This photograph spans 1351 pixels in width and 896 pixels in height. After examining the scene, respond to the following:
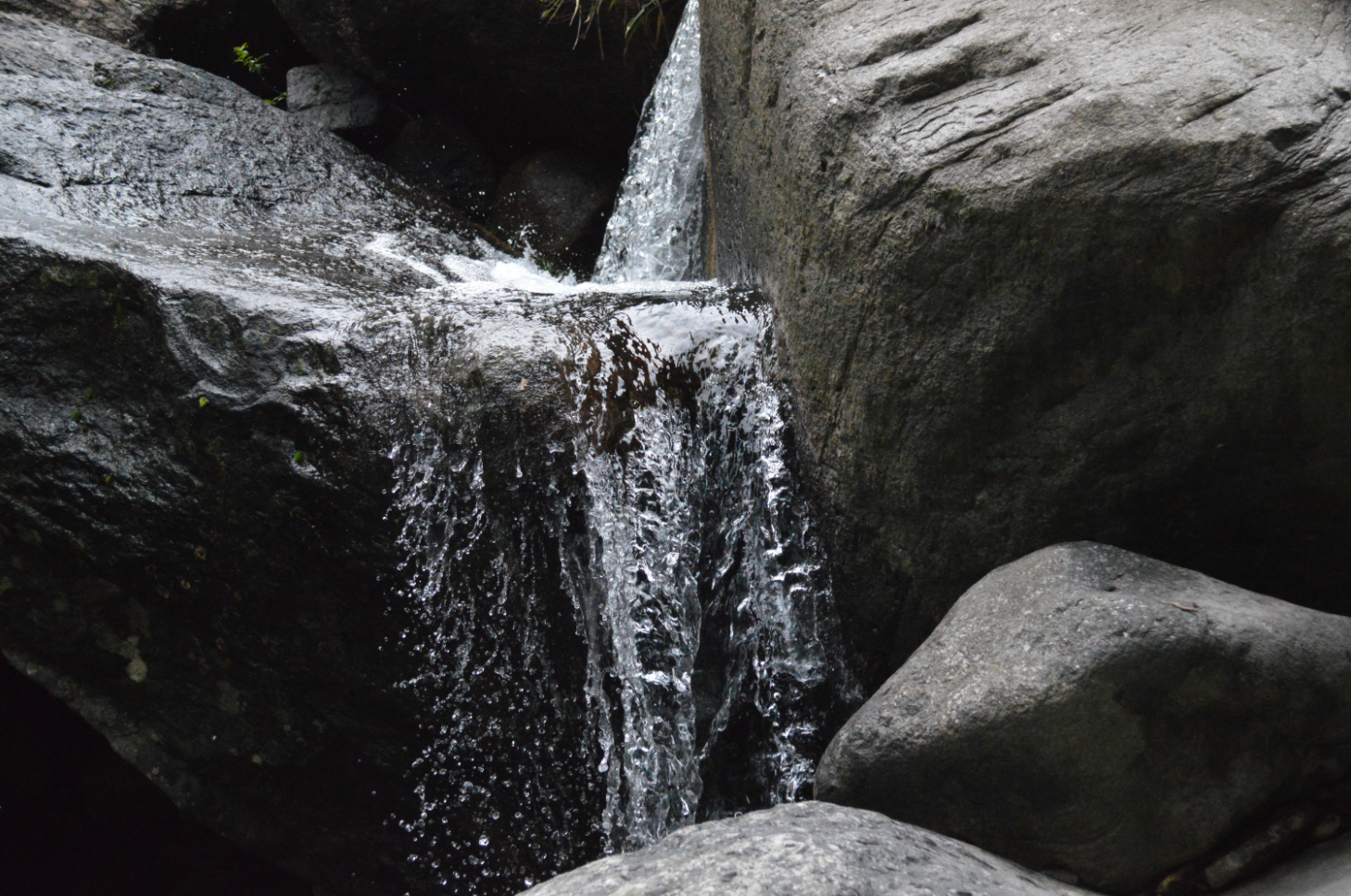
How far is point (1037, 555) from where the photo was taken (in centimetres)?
239

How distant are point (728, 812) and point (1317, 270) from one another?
2.06 meters

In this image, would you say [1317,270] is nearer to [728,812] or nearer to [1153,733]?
[1153,733]

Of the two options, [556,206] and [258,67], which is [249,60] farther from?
[556,206]

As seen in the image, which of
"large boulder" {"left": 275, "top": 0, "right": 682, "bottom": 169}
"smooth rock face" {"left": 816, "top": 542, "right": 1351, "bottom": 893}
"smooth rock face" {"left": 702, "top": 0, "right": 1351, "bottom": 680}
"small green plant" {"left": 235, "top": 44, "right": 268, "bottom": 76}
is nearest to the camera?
"smooth rock face" {"left": 816, "top": 542, "right": 1351, "bottom": 893}

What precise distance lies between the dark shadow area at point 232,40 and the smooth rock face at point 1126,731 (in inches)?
221

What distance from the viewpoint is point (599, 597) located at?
292cm

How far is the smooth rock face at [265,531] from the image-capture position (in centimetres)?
292

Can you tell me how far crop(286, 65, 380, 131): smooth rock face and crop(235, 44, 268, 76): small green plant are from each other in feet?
1.23

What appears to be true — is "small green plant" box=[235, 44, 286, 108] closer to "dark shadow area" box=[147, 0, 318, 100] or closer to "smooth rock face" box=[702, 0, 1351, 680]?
"dark shadow area" box=[147, 0, 318, 100]

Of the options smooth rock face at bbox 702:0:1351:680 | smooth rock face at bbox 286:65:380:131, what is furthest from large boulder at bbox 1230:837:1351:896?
smooth rock face at bbox 286:65:380:131

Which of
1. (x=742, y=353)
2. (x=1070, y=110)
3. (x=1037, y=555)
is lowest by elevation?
(x=1037, y=555)

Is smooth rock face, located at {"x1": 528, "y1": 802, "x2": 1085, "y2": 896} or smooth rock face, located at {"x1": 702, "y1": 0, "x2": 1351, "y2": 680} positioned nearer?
smooth rock face, located at {"x1": 528, "y1": 802, "x2": 1085, "y2": 896}

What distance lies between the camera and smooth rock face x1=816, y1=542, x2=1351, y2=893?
2066 mm

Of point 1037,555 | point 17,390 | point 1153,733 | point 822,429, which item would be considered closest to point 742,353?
point 822,429
